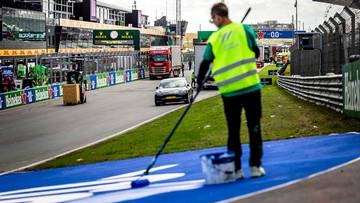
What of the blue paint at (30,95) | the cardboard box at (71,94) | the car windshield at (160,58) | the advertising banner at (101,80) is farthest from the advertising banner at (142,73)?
the cardboard box at (71,94)

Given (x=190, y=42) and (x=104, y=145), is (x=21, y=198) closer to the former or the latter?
(x=104, y=145)

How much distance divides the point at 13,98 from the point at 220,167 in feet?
112

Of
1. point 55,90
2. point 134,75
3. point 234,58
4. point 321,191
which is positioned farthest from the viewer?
point 134,75

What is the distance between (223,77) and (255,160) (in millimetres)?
940

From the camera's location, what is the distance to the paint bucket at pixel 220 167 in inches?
247

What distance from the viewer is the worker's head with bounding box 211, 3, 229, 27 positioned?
20.4 ft

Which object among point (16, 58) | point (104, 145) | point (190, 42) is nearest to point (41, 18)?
point (16, 58)

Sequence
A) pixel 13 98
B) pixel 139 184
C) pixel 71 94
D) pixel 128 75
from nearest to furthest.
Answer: pixel 139 184, pixel 71 94, pixel 13 98, pixel 128 75

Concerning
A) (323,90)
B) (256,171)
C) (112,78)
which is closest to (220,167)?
(256,171)

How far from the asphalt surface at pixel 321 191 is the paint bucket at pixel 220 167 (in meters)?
0.81

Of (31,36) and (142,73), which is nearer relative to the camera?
(31,36)

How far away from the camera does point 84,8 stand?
87188 mm

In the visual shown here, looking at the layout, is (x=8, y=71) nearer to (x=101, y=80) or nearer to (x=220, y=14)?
(x=101, y=80)

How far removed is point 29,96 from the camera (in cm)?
4131
